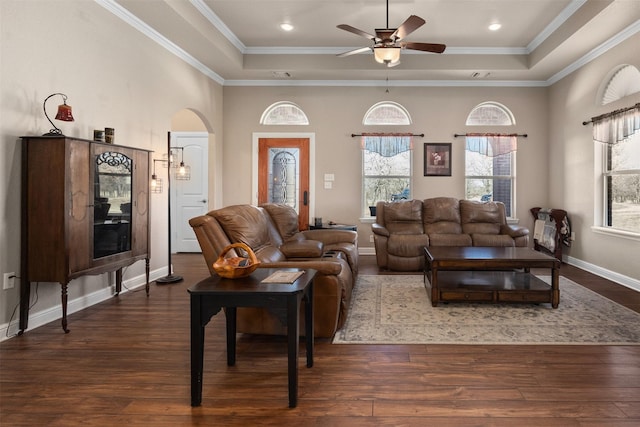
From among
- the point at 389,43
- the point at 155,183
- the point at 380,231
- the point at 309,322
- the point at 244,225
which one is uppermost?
the point at 389,43

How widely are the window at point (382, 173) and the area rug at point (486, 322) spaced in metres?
3.14

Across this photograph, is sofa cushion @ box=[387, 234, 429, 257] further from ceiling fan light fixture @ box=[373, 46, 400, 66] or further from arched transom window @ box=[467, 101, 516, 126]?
arched transom window @ box=[467, 101, 516, 126]

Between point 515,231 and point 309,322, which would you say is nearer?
point 309,322

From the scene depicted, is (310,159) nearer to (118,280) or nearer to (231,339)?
(118,280)

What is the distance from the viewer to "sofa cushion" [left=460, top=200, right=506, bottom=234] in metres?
5.98

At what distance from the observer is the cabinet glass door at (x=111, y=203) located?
3.58 metres

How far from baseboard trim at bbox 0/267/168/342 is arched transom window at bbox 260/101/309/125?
11.5 ft

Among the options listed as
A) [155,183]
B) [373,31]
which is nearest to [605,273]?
[373,31]

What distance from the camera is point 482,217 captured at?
19.8 ft

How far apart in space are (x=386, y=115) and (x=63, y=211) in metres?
5.50

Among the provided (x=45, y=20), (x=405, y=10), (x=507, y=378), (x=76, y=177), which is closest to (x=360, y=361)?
(x=507, y=378)

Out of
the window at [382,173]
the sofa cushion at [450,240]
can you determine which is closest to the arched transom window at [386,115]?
the window at [382,173]

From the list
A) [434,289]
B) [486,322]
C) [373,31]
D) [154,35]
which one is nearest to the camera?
[486,322]

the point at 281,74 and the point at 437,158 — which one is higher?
the point at 281,74
